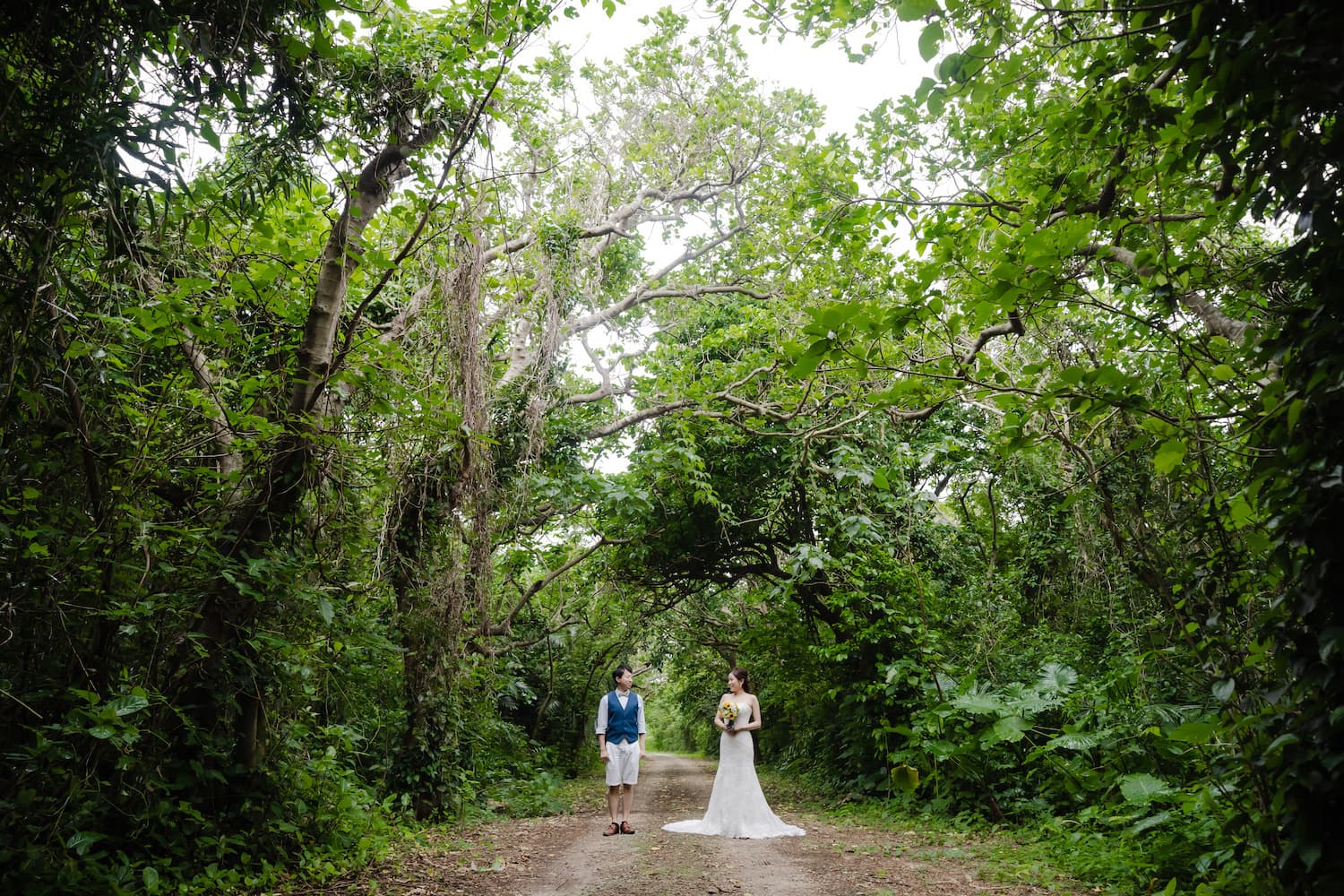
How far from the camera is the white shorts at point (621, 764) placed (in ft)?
26.0

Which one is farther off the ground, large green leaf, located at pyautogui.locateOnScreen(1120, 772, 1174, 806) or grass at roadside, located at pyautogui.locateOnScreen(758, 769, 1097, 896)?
large green leaf, located at pyautogui.locateOnScreen(1120, 772, 1174, 806)

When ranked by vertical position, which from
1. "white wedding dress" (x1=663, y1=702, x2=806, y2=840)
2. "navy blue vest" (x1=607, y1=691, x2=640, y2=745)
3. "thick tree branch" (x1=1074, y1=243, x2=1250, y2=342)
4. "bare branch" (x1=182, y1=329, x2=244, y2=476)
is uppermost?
"thick tree branch" (x1=1074, y1=243, x2=1250, y2=342)

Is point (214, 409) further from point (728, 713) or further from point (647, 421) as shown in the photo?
point (647, 421)

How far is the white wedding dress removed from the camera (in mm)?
7914

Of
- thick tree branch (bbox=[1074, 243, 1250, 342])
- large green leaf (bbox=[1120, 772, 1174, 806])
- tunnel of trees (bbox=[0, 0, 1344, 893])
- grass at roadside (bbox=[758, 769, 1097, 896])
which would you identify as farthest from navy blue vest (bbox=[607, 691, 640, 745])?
thick tree branch (bbox=[1074, 243, 1250, 342])

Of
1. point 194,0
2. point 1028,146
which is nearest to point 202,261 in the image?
point 194,0

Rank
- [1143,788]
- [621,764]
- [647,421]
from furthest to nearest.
A: [647,421], [621,764], [1143,788]

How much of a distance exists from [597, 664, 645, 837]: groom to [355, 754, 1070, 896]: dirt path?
315 mm

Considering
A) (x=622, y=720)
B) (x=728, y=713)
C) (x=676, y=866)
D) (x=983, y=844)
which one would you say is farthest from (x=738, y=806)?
(x=983, y=844)

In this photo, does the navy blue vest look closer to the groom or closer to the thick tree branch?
the groom

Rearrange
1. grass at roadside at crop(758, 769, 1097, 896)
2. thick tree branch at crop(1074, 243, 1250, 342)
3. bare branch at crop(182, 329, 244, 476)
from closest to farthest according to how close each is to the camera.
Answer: thick tree branch at crop(1074, 243, 1250, 342) → bare branch at crop(182, 329, 244, 476) → grass at roadside at crop(758, 769, 1097, 896)

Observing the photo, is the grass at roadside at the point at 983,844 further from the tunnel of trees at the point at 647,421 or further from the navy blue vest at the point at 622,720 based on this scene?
the navy blue vest at the point at 622,720

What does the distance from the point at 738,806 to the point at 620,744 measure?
4.78 ft

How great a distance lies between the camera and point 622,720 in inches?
321
